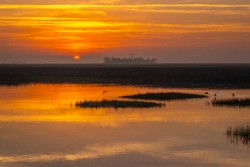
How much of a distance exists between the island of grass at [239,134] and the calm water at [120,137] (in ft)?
1.55

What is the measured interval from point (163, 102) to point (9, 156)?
29.3 m

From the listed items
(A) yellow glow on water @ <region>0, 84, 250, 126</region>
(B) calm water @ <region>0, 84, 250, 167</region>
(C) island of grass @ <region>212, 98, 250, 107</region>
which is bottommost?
(B) calm water @ <region>0, 84, 250, 167</region>

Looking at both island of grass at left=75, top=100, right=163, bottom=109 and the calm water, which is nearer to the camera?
the calm water

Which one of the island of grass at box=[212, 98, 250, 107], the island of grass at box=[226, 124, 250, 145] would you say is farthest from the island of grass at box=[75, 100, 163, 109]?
the island of grass at box=[226, 124, 250, 145]

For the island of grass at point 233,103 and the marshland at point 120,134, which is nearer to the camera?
the marshland at point 120,134

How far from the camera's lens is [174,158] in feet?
84.0

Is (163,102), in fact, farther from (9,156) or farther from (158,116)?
(9,156)

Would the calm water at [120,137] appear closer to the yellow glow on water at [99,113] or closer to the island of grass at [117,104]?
the yellow glow on water at [99,113]

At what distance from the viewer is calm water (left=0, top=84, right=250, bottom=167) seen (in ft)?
82.7

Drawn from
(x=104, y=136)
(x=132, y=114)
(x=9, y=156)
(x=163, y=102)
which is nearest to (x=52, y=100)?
(x=163, y=102)

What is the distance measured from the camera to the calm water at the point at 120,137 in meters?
25.2

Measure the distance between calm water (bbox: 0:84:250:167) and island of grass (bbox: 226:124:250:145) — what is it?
1.55 feet

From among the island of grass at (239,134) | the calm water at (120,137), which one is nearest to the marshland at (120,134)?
the calm water at (120,137)

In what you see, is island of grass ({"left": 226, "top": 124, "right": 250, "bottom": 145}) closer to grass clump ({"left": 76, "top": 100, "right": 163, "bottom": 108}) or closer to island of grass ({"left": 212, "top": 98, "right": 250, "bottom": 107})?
grass clump ({"left": 76, "top": 100, "right": 163, "bottom": 108})
